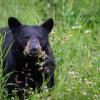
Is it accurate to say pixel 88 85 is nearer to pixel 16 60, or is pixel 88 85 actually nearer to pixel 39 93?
pixel 39 93

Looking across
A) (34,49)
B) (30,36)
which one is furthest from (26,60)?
(34,49)

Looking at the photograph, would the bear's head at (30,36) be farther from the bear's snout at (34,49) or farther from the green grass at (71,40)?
the green grass at (71,40)

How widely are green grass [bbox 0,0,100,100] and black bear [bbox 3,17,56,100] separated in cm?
23

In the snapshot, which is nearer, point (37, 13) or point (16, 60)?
point (16, 60)

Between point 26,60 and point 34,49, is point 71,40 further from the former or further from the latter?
point 34,49

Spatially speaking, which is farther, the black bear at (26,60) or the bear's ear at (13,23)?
the bear's ear at (13,23)

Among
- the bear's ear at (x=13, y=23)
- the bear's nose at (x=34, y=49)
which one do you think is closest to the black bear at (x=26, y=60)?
the bear's ear at (x=13, y=23)

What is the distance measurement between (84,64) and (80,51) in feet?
1.83

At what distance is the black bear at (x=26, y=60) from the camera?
7777 mm

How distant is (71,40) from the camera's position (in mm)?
9125

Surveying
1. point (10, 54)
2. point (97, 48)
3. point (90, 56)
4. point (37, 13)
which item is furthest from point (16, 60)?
point (37, 13)

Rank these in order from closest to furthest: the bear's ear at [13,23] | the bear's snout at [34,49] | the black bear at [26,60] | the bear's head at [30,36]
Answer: the bear's snout at [34,49]
the bear's head at [30,36]
the black bear at [26,60]
the bear's ear at [13,23]

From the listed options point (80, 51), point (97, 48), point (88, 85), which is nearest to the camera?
point (88, 85)

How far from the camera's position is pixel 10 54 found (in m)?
8.09
